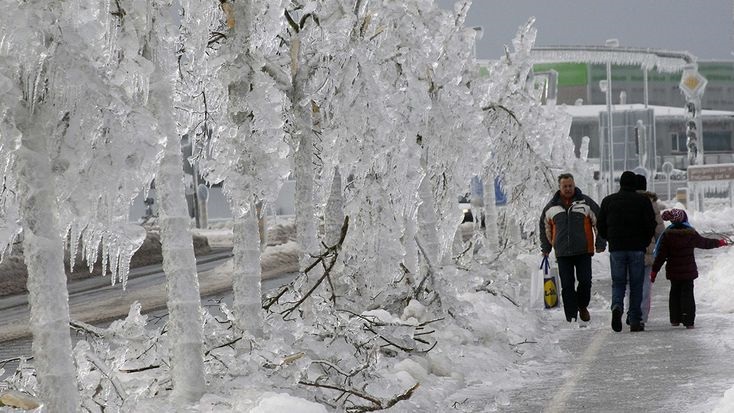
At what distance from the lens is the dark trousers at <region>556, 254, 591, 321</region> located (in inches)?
593

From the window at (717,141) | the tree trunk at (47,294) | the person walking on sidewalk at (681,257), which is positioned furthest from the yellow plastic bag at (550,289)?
the window at (717,141)

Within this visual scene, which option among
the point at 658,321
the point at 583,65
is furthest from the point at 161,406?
the point at 583,65

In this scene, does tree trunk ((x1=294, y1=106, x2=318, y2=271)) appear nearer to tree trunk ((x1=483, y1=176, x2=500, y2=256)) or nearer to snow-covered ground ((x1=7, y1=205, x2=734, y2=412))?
snow-covered ground ((x1=7, y1=205, x2=734, y2=412))

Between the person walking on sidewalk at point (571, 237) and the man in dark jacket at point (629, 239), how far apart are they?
2.09ft

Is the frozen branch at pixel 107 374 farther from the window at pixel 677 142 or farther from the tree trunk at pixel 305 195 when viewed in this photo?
the window at pixel 677 142

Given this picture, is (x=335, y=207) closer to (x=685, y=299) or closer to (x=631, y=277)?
(x=631, y=277)

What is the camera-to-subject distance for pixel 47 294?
251 inches

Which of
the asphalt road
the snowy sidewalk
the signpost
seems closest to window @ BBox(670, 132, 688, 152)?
the signpost

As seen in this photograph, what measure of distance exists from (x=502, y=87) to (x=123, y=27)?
20.2 metres

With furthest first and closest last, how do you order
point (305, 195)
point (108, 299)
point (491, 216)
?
point (491, 216) < point (108, 299) < point (305, 195)

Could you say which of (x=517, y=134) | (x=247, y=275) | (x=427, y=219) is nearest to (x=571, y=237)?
(x=427, y=219)

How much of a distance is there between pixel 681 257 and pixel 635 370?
362 centimetres

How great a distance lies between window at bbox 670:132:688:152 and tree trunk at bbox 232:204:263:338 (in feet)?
369

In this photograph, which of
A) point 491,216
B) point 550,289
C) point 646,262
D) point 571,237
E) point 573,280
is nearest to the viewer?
point 646,262
